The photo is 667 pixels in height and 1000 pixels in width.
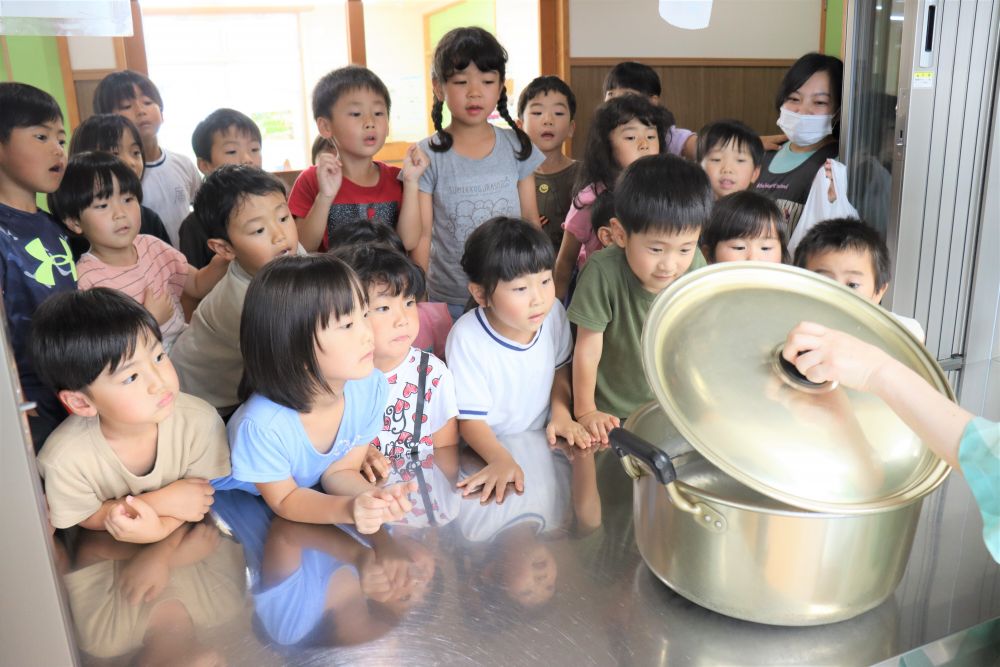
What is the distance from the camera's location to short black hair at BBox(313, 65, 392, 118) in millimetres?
1637

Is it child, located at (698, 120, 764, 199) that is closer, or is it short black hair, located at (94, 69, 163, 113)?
child, located at (698, 120, 764, 199)

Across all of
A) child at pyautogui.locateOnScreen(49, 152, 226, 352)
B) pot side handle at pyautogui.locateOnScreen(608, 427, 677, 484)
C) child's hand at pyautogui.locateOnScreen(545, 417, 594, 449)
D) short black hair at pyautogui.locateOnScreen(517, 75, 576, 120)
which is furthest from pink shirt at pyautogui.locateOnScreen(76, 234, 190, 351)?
short black hair at pyautogui.locateOnScreen(517, 75, 576, 120)

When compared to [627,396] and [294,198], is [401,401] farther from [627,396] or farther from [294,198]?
[294,198]

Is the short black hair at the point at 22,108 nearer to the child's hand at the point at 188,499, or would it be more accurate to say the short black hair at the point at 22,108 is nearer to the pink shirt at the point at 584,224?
the child's hand at the point at 188,499

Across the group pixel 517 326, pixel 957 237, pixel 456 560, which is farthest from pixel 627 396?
pixel 957 237

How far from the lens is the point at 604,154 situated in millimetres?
1722

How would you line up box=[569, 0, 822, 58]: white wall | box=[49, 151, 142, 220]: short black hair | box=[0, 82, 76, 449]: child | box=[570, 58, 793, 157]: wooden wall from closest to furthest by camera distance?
box=[0, 82, 76, 449]: child, box=[49, 151, 142, 220]: short black hair, box=[569, 0, 822, 58]: white wall, box=[570, 58, 793, 157]: wooden wall

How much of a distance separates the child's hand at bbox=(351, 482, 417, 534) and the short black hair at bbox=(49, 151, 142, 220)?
0.87 metres

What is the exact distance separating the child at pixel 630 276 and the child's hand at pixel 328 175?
63 cm

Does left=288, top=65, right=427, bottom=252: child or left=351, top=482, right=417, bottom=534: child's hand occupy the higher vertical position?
left=288, top=65, right=427, bottom=252: child

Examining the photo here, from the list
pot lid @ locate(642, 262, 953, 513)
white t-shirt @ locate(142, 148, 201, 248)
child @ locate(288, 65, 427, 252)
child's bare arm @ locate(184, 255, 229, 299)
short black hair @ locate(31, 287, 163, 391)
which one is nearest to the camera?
pot lid @ locate(642, 262, 953, 513)

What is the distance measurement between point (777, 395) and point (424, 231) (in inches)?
45.3

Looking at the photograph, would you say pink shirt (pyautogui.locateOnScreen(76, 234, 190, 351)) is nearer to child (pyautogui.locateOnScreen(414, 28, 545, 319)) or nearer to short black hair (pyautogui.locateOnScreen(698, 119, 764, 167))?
child (pyautogui.locateOnScreen(414, 28, 545, 319))

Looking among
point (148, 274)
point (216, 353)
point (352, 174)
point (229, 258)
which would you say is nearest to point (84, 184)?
point (148, 274)
